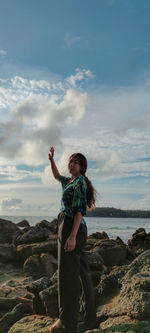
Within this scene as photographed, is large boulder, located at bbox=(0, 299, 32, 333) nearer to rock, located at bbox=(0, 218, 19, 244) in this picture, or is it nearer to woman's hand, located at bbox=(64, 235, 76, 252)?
woman's hand, located at bbox=(64, 235, 76, 252)

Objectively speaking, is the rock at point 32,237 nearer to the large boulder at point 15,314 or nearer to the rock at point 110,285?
the large boulder at point 15,314

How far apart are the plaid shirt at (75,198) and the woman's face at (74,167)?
202mm

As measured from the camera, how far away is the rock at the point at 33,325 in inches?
167

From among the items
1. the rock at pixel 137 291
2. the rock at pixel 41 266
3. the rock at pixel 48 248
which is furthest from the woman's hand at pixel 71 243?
the rock at pixel 48 248

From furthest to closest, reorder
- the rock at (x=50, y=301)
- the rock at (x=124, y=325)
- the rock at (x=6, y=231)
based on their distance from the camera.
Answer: the rock at (x=6, y=231) < the rock at (x=50, y=301) < the rock at (x=124, y=325)

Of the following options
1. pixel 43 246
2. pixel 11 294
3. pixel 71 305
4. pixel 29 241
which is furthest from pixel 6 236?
pixel 71 305

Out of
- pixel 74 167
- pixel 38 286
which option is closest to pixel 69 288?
pixel 74 167

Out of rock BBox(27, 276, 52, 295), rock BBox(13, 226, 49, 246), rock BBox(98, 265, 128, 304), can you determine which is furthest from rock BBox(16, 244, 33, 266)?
rock BBox(98, 265, 128, 304)

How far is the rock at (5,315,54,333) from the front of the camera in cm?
424

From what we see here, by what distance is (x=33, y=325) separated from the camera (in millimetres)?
4391

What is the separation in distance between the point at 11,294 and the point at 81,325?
8.25ft

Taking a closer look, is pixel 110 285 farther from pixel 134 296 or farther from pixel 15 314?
pixel 15 314

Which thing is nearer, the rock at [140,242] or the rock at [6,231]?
the rock at [140,242]

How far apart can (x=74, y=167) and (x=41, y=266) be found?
5124 mm
